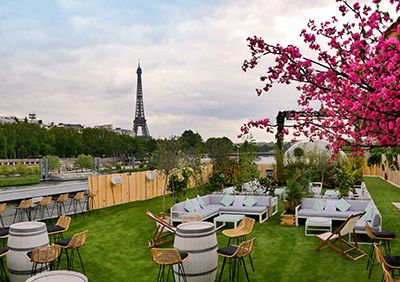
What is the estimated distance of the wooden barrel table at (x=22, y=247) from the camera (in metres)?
6.21

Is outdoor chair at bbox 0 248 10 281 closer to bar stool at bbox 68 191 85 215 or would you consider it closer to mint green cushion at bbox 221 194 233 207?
bar stool at bbox 68 191 85 215

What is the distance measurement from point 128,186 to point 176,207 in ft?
19.7

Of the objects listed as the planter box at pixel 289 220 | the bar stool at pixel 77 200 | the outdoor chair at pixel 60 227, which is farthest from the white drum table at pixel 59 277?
the bar stool at pixel 77 200

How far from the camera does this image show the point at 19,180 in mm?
20438

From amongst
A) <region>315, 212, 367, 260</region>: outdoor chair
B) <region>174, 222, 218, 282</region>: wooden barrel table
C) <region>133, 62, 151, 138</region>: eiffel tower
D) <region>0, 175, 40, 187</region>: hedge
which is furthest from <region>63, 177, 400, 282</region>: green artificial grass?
<region>133, 62, 151, 138</region>: eiffel tower

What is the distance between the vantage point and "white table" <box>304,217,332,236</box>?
9297mm

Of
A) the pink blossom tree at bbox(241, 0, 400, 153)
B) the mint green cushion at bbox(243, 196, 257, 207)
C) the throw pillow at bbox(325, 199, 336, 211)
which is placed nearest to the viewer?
the pink blossom tree at bbox(241, 0, 400, 153)

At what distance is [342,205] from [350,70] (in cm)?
782

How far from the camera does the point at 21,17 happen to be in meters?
11.9

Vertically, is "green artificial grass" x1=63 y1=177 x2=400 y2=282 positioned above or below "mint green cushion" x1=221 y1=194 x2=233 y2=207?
below

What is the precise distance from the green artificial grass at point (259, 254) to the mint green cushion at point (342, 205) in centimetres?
110

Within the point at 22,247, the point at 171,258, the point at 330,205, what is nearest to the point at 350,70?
the point at 171,258

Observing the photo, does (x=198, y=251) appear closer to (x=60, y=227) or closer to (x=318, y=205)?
(x=60, y=227)

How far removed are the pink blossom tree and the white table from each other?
488 cm
